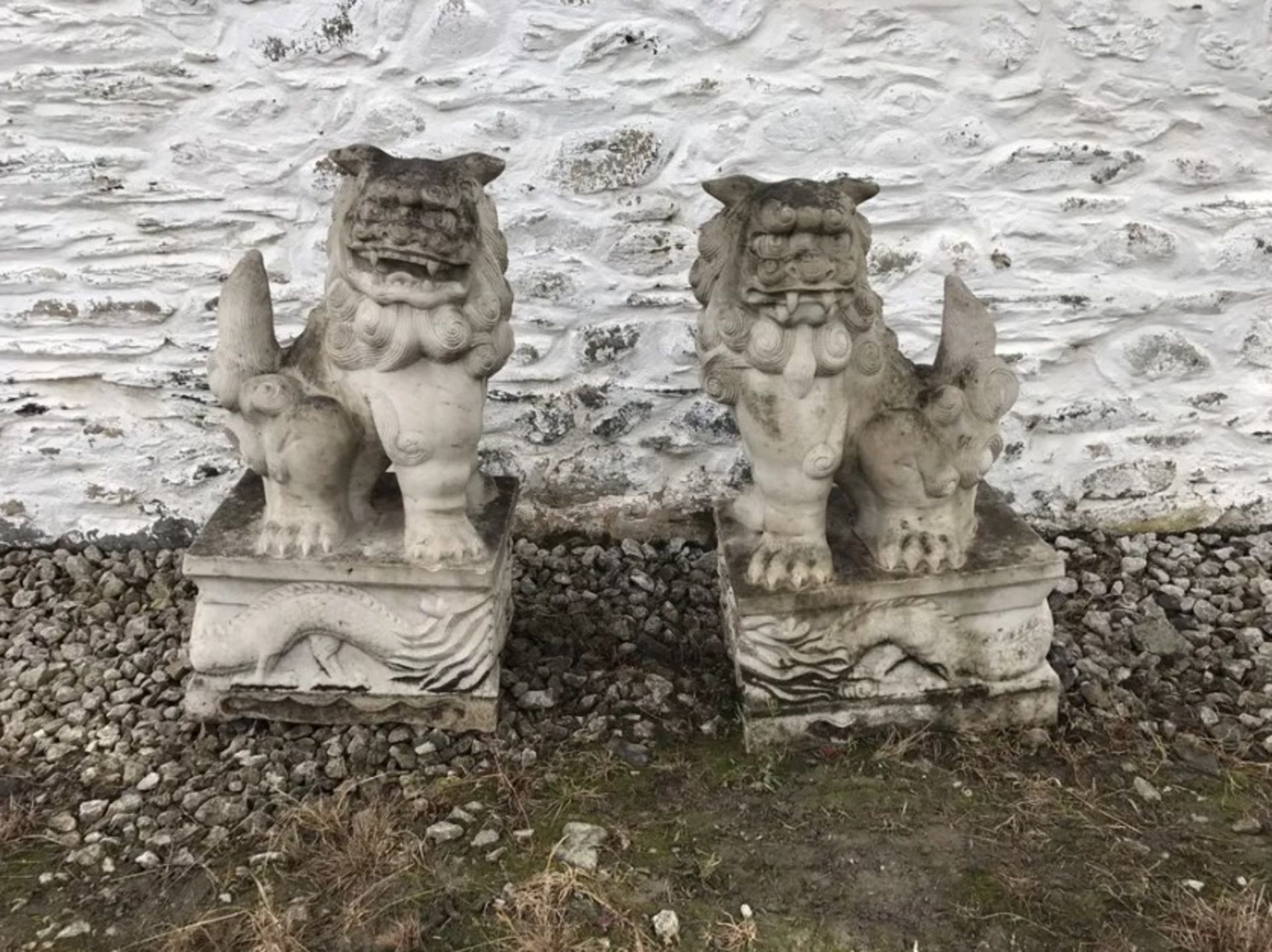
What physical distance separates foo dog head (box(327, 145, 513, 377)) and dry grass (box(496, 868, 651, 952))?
3.26 feet

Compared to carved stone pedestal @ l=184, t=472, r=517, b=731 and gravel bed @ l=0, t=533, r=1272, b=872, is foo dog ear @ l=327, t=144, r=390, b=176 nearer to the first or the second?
carved stone pedestal @ l=184, t=472, r=517, b=731

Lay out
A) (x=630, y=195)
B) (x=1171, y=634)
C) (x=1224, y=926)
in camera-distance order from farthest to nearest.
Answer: (x=630, y=195)
(x=1171, y=634)
(x=1224, y=926)

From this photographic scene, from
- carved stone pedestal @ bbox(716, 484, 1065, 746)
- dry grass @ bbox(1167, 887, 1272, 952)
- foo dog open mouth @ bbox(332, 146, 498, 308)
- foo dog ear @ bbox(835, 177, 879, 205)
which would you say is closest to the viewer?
dry grass @ bbox(1167, 887, 1272, 952)

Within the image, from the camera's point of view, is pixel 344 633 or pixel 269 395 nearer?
pixel 269 395

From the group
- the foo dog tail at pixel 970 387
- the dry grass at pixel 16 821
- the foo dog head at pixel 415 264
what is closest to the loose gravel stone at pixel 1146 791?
the foo dog tail at pixel 970 387

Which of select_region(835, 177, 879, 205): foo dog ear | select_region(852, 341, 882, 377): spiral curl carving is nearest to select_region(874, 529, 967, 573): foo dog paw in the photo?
select_region(852, 341, 882, 377): spiral curl carving

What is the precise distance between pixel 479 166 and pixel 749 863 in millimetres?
1456

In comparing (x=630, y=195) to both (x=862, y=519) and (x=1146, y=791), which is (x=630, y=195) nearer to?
(x=862, y=519)

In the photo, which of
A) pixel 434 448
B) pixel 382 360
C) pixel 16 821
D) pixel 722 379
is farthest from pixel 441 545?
pixel 16 821

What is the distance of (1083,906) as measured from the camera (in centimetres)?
187

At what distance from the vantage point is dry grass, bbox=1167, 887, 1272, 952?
1.73 metres

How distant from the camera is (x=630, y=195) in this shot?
9.76 ft

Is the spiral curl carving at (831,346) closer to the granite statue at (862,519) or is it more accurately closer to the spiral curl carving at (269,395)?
the granite statue at (862,519)

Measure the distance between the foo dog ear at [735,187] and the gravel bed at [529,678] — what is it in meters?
1.17
